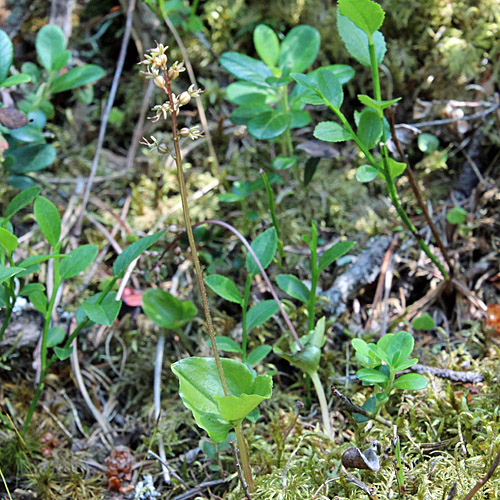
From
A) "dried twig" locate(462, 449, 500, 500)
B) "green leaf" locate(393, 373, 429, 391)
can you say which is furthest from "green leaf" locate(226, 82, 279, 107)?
A: "dried twig" locate(462, 449, 500, 500)

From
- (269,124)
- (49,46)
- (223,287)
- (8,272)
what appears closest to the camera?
(8,272)

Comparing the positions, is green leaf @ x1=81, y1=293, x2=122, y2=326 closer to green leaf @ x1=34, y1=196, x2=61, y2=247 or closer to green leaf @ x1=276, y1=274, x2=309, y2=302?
green leaf @ x1=34, y1=196, x2=61, y2=247

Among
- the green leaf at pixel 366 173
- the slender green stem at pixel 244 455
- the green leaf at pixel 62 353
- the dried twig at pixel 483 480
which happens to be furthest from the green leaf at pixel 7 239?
the dried twig at pixel 483 480

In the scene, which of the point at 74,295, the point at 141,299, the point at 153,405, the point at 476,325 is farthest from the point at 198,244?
the point at 476,325

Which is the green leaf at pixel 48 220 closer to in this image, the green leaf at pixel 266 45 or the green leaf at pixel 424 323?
the green leaf at pixel 266 45

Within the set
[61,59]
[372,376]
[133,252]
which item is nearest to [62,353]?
[133,252]

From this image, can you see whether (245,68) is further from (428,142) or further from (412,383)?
(412,383)
